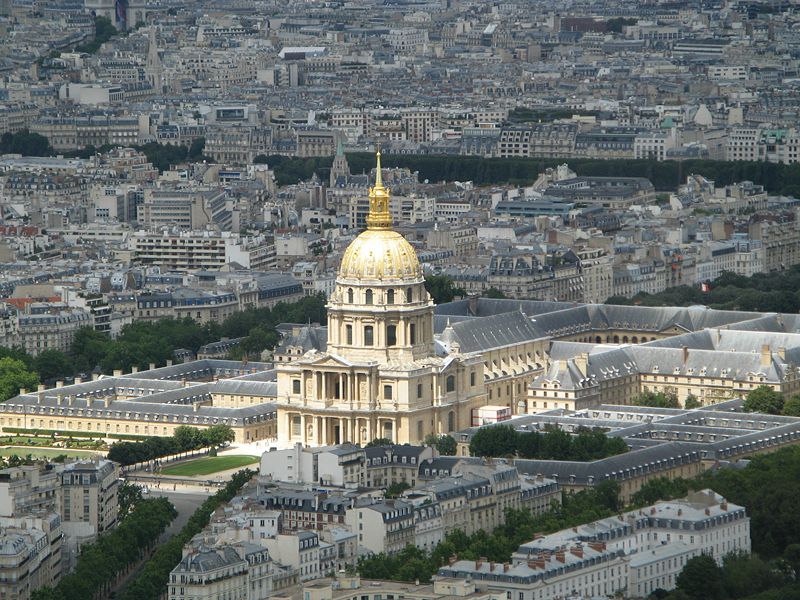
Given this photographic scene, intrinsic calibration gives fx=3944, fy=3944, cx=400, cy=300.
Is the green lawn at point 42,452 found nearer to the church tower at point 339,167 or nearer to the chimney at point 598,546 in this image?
the chimney at point 598,546

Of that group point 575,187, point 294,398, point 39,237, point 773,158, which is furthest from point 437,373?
point 773,158

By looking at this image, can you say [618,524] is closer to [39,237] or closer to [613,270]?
[613,270]

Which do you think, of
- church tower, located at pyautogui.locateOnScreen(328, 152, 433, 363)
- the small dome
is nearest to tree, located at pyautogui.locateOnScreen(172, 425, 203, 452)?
church tower, located at pyautogui.locateOnScreen(328, 152, 433, 363)

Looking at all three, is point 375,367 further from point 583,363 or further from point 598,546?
point 598,546

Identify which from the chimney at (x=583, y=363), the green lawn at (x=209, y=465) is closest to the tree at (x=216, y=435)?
the green lawn at (x=209, y=465)

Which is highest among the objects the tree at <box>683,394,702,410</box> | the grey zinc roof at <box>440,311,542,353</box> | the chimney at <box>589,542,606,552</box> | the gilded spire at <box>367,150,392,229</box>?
the gilded spire at <box>367,150,392,229</box>

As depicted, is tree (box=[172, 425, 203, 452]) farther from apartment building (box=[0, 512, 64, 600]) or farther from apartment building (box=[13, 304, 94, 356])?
apartment building (box=[13, 304, 94, 356])
